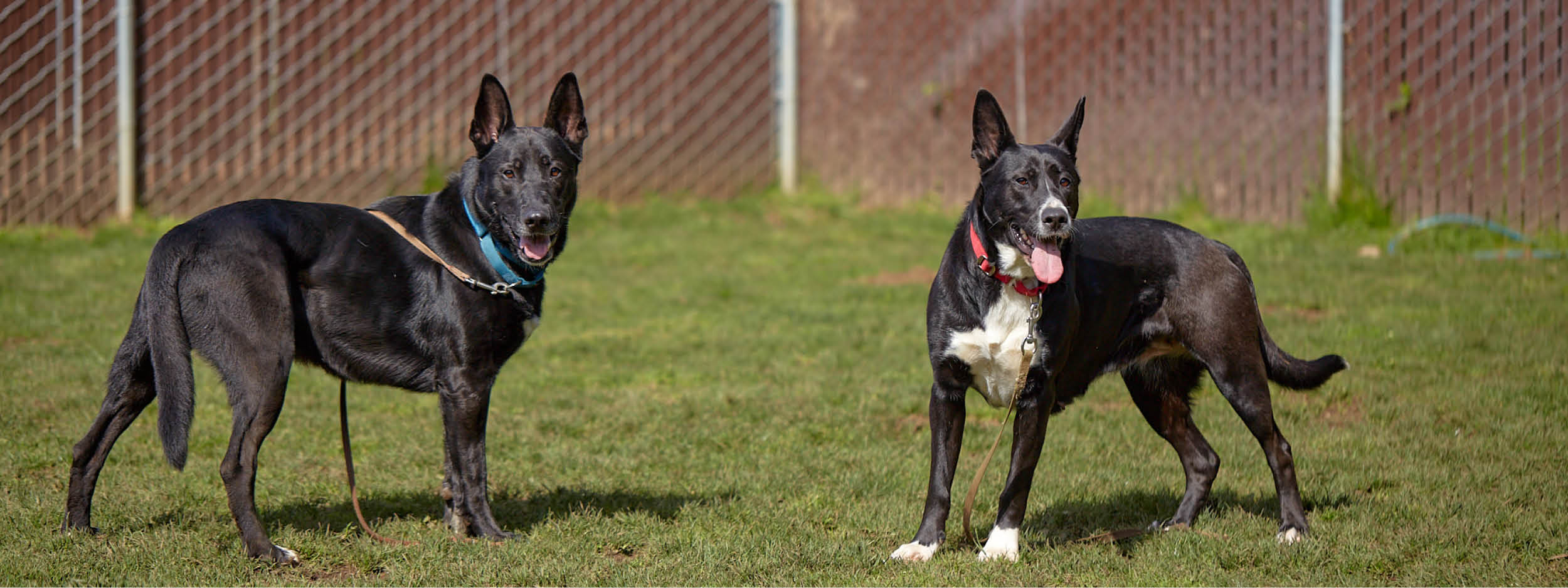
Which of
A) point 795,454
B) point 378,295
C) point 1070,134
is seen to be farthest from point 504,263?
point 1070,134

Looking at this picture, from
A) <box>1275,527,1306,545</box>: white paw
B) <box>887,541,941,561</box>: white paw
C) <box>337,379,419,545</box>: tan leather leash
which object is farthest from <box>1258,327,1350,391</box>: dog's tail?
<box>337,379,419,545</box>: tan leather leash

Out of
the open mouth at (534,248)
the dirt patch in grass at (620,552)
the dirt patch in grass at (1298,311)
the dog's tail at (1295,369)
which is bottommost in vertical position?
the dirt patch in grass at (1298,311)

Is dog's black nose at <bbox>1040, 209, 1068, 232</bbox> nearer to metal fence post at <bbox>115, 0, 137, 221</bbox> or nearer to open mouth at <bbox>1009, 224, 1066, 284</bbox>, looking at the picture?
open mouth at <bbox>1009, 224, 1066, 284</bbox>

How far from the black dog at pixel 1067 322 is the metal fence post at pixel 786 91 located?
9.34 m

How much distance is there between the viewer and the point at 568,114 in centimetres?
477

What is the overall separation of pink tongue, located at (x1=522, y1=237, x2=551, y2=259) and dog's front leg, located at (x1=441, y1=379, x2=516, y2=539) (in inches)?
19.3

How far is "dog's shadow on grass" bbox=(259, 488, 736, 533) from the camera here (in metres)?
4.75

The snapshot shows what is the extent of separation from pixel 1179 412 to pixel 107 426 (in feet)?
12.4

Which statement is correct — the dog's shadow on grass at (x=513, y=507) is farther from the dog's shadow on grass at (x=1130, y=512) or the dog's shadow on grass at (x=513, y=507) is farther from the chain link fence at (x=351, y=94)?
the chain link fence at (x=351, y=94)

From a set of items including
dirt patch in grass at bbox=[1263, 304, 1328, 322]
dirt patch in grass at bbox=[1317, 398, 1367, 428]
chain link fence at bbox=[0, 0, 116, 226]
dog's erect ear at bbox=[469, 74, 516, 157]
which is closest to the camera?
dog's erect ear at bbox=[469, 74, 516, 157]

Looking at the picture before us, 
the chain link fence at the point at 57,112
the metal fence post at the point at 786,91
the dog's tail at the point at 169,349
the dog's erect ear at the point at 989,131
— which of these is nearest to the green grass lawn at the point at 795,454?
the dog's tail at the point at 169,349

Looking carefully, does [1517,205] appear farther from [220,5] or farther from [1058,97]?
[220,5]

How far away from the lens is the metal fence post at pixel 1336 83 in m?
9.98

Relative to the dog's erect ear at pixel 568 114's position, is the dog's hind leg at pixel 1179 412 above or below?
below
